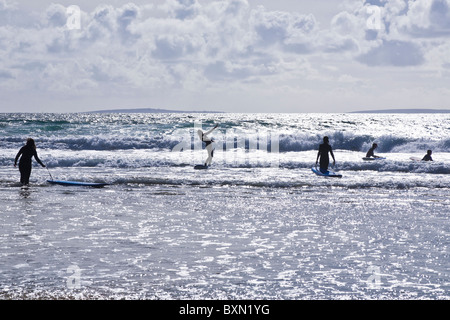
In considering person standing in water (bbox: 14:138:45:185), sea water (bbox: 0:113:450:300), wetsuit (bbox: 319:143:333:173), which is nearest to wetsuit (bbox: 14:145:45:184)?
person standing in water (bbox: 14:138:45:185)

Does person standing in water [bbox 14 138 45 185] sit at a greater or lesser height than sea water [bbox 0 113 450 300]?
greater

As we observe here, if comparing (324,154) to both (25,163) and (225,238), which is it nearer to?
(25,163)

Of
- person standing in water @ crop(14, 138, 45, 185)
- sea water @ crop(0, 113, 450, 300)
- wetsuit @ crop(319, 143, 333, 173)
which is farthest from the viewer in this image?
wetsuit @ crop(319, 143, 333, 173)

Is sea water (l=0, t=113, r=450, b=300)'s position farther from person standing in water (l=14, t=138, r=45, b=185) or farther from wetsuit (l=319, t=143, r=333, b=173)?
wetsuit (l=319, t=143, r=333, b=173)

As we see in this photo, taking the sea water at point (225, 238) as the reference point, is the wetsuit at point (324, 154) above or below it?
above

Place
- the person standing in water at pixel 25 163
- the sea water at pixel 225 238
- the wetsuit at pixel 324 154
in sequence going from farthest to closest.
→ the wetsuit at pixel 324 154 → the person standing in water at pixel 25 163 → the sea water at pixel 225 238

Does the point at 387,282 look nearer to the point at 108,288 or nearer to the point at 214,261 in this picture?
the point at 214,261

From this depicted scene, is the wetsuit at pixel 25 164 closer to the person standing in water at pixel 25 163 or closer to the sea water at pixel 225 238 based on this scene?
the person standing in water at pixel 25 163

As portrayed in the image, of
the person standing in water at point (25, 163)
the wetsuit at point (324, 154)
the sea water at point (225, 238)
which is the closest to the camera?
the sea water at point (225, 238)

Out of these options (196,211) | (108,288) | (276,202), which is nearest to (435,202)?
(276,202)

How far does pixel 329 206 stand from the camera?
14.1 metres

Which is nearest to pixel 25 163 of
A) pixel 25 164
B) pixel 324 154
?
pixel 25 164

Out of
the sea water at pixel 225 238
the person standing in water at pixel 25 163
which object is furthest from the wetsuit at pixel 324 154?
the person standing in water at pixel 25 163

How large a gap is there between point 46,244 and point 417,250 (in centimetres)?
597
